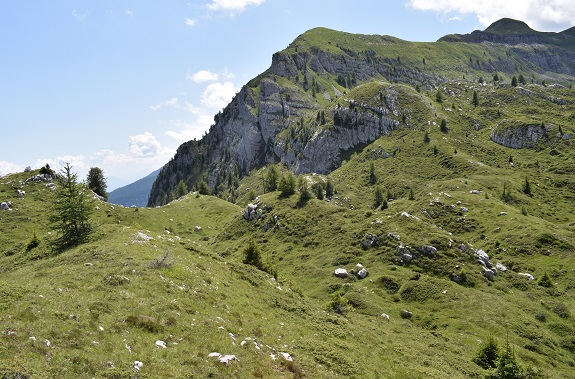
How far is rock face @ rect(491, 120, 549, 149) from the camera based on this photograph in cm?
18825

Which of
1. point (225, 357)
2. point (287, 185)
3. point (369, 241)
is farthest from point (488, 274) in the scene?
point (225, 357)

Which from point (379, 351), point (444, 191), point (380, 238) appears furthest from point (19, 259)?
point (444, 191)

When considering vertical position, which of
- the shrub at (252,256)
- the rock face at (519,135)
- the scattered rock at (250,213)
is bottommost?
the shrub at (252,256)

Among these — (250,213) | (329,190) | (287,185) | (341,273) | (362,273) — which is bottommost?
(362,273)

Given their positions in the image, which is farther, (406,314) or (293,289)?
(406,314)

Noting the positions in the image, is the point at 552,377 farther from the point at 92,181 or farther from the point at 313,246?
the point at 92,181

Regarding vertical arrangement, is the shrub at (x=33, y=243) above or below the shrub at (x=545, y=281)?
above

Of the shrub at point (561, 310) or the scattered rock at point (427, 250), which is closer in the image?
the shrub at point (561, 310)

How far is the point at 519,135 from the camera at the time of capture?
191 metres

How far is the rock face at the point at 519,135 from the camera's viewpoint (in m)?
188

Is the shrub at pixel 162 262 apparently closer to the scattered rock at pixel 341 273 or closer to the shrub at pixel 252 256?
the shrub at pixel 252 256

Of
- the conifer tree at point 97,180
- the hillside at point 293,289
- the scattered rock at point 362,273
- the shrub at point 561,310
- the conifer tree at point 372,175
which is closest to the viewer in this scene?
the hillside at point 293,289

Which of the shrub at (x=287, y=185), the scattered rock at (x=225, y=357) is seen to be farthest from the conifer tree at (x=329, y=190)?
the scattered rock at (x=225, y=357)

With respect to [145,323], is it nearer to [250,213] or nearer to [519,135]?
[250,213]
